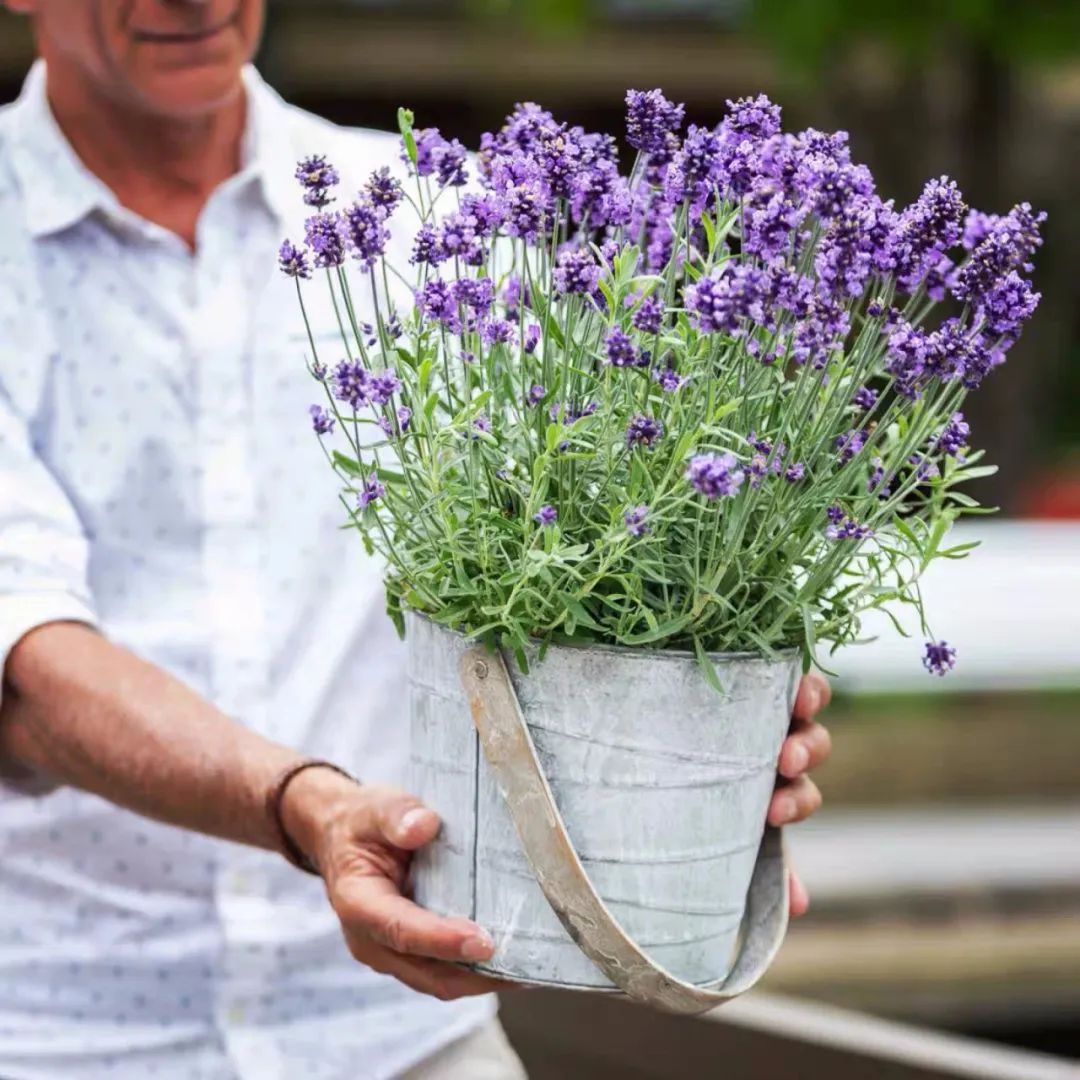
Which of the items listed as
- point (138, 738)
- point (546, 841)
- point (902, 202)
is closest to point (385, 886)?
A: point (546, 841)

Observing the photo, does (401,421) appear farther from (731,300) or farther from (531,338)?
(731,300)

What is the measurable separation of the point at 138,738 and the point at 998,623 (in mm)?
3427

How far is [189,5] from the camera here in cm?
189

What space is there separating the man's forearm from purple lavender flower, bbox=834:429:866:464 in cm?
61

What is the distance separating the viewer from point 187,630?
201 cm

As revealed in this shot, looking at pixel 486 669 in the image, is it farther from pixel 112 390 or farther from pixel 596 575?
pixel 112 390

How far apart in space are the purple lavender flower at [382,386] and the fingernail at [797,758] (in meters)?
0.48

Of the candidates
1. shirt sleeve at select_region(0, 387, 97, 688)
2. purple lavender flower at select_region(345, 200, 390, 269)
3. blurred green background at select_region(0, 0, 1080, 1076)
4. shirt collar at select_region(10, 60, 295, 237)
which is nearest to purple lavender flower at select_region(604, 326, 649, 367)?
purple lavender flower at select_region(345, 200, 390, 269)

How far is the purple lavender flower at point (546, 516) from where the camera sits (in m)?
1.29

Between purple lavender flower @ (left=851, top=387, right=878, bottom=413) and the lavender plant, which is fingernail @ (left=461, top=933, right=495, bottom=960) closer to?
the lavender plant

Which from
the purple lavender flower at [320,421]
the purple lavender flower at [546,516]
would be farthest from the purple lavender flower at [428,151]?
the purple lavender flower at [546,516]

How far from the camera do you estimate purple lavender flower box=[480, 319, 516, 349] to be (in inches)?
53.7

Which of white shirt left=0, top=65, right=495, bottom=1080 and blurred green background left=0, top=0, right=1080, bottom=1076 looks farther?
blurred green background left=0, top=0, right=1080, bottom=1076

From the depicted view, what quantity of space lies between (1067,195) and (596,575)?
10417 mm
